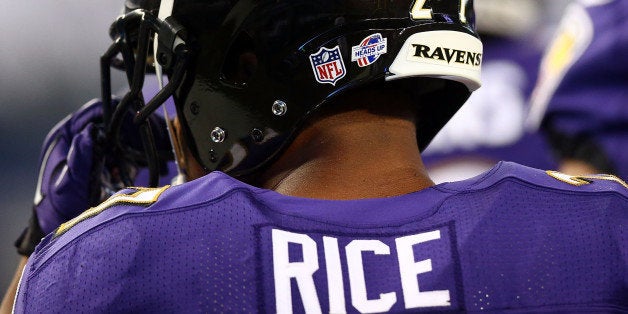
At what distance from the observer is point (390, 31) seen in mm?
1201

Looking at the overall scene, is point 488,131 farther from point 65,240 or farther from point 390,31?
point 65,240

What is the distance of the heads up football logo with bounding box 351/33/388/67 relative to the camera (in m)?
1.19

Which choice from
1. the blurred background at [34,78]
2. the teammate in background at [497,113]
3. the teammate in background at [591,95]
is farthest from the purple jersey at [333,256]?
the blurred background at [34,78]

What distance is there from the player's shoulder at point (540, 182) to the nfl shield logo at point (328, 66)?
0.69ft

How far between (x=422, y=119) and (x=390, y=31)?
0.22 m

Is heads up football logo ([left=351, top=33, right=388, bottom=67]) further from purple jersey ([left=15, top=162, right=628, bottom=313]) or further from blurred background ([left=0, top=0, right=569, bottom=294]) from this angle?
blurred background ([left=0, top=0, right=569, bottom=294])

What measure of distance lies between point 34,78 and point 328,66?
112 inches

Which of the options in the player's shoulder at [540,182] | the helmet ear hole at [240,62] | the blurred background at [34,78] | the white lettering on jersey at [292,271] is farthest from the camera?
the blurred background at [34,78]

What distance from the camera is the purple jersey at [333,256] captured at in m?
1.00

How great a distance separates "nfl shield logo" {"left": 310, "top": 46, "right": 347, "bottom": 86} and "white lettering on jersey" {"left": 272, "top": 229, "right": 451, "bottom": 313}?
0.25 meters

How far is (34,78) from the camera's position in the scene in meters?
3.80

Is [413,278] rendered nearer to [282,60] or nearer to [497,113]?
[282,60]

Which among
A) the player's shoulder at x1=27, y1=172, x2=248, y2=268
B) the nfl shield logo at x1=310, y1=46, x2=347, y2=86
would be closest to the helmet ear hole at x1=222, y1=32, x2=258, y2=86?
the nfl shield logo at x1=310, y1=46, x2=347, y2=86

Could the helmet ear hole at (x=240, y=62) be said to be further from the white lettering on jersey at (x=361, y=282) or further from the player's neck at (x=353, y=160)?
the white lettering on jersey at (x=361, y=282)
